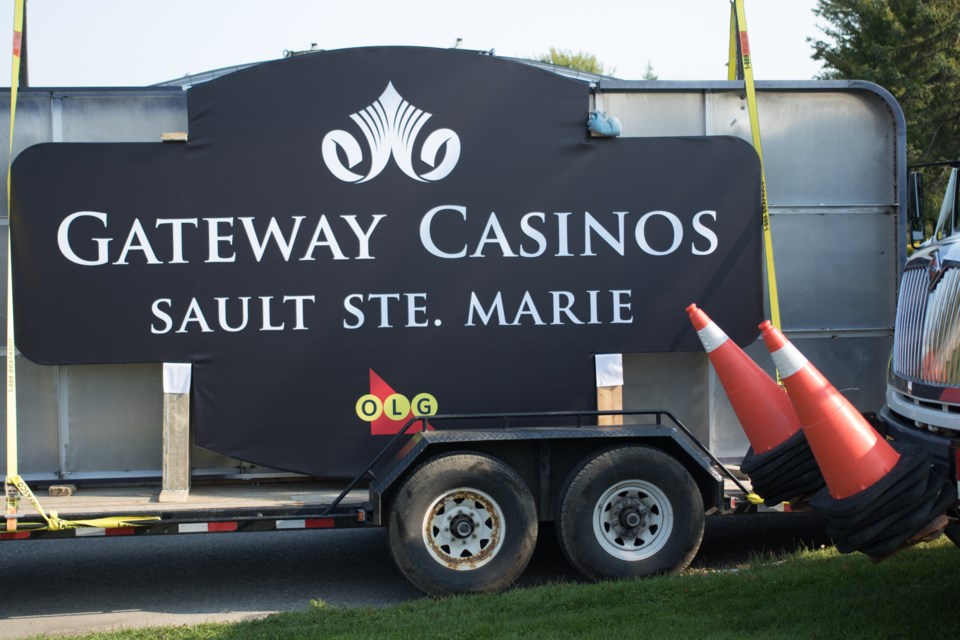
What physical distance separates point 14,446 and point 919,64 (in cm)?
2267

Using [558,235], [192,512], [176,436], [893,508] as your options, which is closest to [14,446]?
[176,436]

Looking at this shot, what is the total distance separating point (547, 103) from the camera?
7.42 metres

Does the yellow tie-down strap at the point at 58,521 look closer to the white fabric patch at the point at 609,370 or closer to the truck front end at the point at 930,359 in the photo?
the white fabric patch at the point at 609,370

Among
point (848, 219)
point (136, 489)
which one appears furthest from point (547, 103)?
point (136, 489)

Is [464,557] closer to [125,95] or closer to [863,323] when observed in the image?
[863,323]

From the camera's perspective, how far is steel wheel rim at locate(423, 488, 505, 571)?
264 inches

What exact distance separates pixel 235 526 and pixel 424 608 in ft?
4.48

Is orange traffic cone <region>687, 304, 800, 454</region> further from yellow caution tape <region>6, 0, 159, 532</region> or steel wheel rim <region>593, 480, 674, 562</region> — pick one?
yellow caution tape <region>6, 0, 159, 532</region>

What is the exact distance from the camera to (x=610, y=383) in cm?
734

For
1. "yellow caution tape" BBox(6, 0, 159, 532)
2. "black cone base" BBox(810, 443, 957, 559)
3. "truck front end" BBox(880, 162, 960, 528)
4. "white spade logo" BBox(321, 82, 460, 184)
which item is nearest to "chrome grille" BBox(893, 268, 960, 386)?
"truck front end" BBox(880, 162, 960, 528)

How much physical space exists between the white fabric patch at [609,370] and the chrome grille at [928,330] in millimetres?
1913

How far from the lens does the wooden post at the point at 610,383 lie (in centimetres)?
732

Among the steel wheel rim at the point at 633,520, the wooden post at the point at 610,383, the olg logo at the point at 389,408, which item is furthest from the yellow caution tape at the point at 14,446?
the wooden post at the point at 610,383

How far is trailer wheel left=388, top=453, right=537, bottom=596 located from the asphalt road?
484 mm
